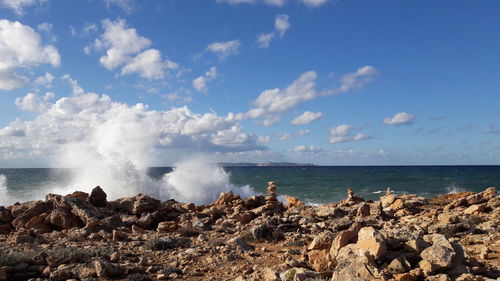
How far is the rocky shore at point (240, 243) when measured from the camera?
739cm

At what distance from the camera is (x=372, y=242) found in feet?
24.6

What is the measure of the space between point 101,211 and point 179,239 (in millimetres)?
6300

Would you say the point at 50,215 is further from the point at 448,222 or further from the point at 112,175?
the point at 112,175

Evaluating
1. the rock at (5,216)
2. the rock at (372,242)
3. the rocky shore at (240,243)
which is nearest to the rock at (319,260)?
the rocky shore at (240,243)

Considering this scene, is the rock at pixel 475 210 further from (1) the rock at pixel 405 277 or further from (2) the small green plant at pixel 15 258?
(2) the small green plant at pixel 15 258

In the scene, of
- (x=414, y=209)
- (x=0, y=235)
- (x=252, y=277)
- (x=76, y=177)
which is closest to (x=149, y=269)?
(x=252, y=277)

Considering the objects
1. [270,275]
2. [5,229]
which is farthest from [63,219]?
[270,275]

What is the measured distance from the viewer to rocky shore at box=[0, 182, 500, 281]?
739cm

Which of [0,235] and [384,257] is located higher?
[384,257]

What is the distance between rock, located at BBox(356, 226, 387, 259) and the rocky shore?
0.07ft

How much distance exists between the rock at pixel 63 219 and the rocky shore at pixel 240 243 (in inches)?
1.7

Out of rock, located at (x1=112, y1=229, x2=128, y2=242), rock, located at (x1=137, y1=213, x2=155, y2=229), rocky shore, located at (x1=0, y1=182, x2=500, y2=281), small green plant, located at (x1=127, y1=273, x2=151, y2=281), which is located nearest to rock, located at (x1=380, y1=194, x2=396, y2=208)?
rocky shore, located at (x1=0, y1=182, x2=500, y2=281)

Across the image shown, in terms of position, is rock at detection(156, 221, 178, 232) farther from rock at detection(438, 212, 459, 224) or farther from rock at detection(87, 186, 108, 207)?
rock at detection(438, 212, 459, 224)

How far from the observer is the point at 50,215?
1597 cm
